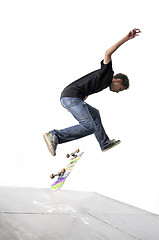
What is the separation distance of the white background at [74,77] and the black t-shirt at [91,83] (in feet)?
9.03

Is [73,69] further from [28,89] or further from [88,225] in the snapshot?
[88,225]

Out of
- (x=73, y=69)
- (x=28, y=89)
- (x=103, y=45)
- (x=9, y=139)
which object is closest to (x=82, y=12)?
(x=103, y=45)

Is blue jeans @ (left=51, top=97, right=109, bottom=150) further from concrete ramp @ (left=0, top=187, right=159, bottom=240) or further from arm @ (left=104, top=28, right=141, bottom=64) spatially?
concrete ramp @ (left=0, top=187, right=159, bottom=240)

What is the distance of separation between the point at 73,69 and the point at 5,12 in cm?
237


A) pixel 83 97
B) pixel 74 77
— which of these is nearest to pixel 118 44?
pixel 83 97

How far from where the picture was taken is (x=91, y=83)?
2881 mm

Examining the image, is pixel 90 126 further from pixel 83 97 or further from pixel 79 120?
pixel 83 97

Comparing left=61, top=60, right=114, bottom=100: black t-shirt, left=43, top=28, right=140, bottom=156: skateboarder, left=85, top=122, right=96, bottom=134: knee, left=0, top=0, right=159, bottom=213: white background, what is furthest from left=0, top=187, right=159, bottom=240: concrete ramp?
left=0, top=0, right=159, bottom=213: white background

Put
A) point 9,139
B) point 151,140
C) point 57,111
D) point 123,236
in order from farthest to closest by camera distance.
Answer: point 57,111, point 9,139, point 151,140, point 123,236

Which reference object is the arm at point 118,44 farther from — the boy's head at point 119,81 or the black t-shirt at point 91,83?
the boy's head at point 119,81

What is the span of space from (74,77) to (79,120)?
152 inches

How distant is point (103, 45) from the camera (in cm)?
679

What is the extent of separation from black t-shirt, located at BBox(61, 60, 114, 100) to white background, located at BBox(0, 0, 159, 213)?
9.03ft

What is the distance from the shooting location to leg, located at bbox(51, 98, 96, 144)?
9.54 ft
